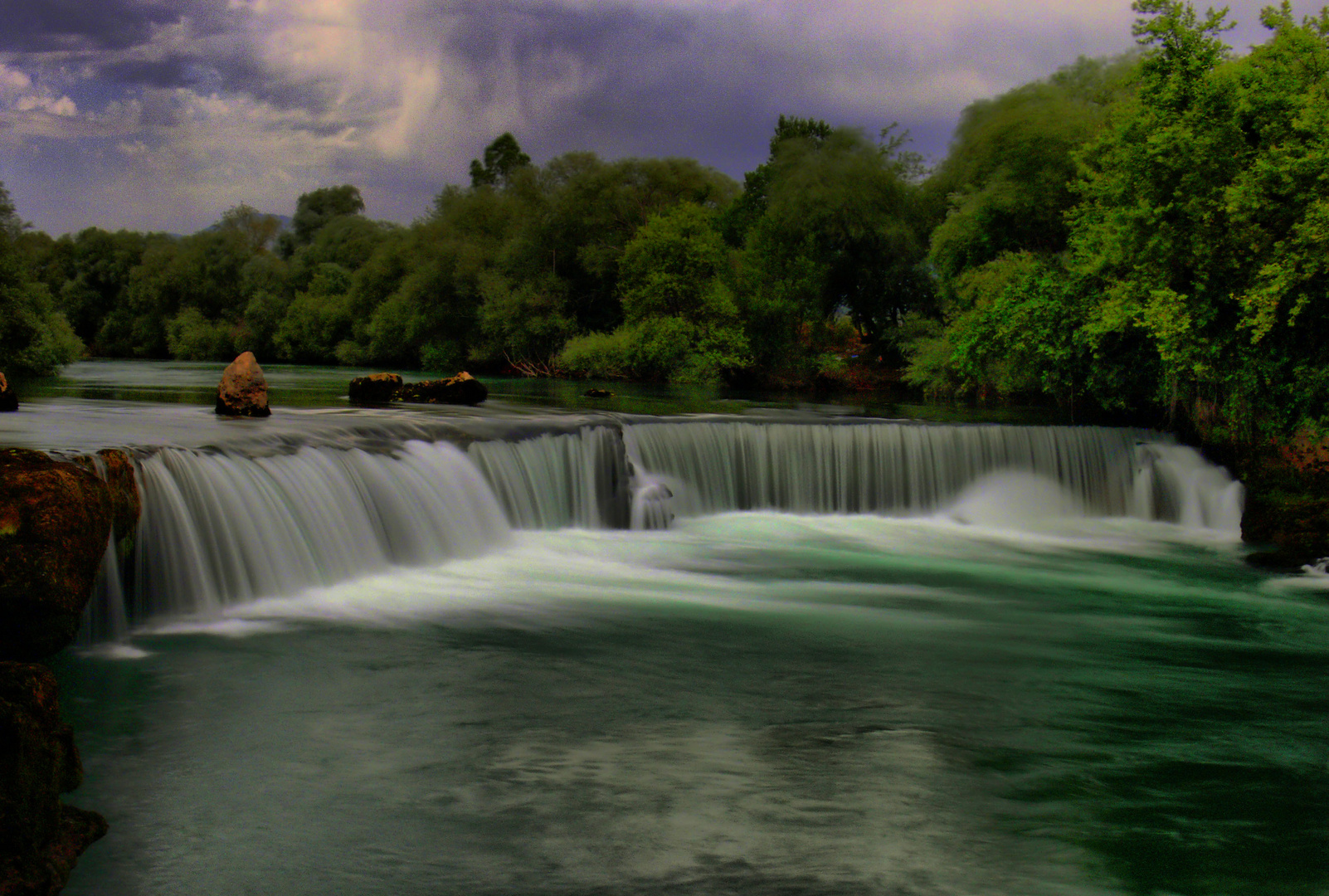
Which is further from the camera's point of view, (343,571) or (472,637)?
(343,571)

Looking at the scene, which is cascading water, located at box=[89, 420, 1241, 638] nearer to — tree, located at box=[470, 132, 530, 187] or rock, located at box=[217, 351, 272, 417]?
rock, located at box=[217, 351, 272, 417]

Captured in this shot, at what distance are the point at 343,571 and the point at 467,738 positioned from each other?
Result: 484 centimetres

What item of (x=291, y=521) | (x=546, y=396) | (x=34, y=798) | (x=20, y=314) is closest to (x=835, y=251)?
(x=546, y=396)

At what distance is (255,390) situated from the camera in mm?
17406

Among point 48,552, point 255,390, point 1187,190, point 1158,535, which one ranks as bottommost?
point 1158,535

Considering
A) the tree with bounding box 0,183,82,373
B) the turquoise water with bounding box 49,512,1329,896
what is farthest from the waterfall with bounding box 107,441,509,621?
the tree with bounding box 0,183,82,373

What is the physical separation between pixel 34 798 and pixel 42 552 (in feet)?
9.47

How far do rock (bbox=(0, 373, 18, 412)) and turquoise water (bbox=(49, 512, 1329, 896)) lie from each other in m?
8.90

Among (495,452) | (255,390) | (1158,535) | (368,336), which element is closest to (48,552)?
(495,452)

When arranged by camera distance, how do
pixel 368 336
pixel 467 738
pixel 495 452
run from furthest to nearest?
pixel 368 336 < pixel 495 452 < pixel 467 738

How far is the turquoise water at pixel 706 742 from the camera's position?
5.09 meters

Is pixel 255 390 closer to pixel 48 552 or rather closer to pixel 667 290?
pixel 48 552

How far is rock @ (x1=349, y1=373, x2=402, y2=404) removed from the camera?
2261 cm

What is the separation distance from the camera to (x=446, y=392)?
23188mm
